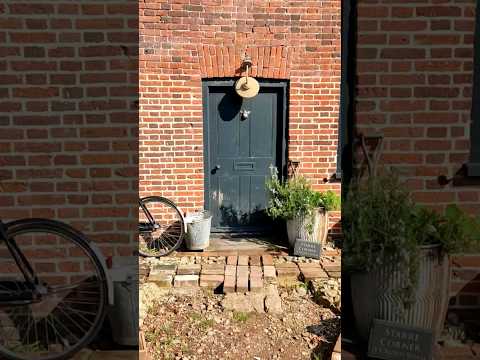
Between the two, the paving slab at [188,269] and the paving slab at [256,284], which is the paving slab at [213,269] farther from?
the paving slab at [256,284]

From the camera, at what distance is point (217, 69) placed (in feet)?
16.8

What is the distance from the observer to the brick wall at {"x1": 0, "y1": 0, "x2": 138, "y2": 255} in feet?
6.94

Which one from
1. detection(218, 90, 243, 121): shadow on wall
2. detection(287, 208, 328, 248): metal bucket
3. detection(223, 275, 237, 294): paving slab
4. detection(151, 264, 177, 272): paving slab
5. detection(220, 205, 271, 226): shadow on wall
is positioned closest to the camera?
detection(223, 275, 237, 294): paving slab

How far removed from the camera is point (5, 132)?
2.14 meters

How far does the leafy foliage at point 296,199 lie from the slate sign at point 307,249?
12.6 inches

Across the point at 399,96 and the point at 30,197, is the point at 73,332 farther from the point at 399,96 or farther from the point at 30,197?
the point at 399,96

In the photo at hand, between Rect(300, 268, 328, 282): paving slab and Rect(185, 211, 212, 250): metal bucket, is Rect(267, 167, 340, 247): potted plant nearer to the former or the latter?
Rect(300, 268, 328, 282): paving slab

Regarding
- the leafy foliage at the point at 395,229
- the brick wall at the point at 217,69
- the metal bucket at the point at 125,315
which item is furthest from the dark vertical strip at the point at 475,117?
the brick wall at the point at 217,69

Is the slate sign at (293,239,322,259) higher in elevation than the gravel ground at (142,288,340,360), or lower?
higher

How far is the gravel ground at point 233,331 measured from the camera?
2.92 metres

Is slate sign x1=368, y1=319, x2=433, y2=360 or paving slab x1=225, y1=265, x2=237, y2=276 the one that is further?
paving slab x1=225, y1=265, x2=237, y2=276

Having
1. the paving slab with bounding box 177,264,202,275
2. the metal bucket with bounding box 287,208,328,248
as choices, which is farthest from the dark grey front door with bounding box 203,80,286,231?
the paving slab with bounding box 177,264,202,275

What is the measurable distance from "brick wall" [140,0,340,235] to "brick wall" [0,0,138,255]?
9.60 ft

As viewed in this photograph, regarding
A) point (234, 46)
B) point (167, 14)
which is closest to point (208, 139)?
point (234, 46)
